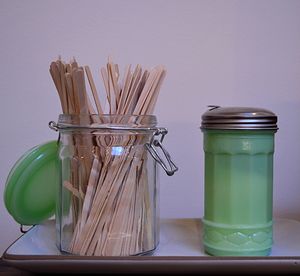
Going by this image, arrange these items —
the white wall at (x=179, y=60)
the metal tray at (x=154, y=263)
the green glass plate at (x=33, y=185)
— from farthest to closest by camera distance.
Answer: the white wall at (x=179, y=60) → the green glass plate at (x=33, y=185) → the metal tray at (x=154, y=263)

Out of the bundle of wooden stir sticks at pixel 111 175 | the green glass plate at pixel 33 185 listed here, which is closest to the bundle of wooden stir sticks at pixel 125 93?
the bundle of wooden stir sticks at pixel 111 175

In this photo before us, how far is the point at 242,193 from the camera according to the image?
0.44 meters

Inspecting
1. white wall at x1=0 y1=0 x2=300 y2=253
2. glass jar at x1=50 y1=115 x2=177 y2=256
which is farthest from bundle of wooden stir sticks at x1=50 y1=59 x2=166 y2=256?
white wall at x1=0 y1=0 x2=300 y2=253

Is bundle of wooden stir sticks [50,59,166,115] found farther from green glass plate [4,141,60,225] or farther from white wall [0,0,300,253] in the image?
white wall [0,0,300,253]

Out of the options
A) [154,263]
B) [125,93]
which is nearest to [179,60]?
[125,93]

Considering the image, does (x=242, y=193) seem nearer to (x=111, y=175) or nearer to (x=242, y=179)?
(x=242, y=179)

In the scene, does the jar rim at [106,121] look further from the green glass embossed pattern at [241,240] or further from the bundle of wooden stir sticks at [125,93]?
the green glass embossed pattern at [241,240]

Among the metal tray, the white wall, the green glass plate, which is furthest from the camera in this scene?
the white wall

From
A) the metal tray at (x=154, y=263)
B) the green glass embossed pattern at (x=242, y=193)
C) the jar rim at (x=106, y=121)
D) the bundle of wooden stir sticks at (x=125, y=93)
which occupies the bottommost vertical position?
the metal tray at (x=154, y=263)

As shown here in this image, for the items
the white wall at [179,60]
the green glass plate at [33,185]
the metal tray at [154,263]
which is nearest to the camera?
the metal tray at [154,263]

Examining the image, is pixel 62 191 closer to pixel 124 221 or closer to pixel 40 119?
pixel 124 221

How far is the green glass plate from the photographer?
0.53 metres

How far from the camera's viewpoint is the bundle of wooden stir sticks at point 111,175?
448 mm

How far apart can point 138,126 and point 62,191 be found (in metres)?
0.13
